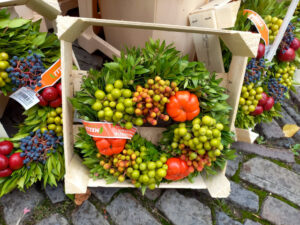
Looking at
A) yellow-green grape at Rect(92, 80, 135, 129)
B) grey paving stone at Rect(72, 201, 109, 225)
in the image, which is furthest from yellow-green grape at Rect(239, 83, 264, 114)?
grey paving stone at Rect(72, 201, 109, 225)

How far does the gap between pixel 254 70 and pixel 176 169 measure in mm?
952

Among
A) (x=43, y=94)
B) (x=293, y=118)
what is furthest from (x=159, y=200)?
(x=293, y=118)

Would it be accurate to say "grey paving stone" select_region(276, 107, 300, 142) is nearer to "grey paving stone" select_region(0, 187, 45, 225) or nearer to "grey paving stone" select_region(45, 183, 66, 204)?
"grey paving stone" select_region(45, 183, 66, 204)

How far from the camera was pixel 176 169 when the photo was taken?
1326 millimetres

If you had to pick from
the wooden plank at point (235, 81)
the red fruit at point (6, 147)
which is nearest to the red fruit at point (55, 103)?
the red fruit at point (6, 147)

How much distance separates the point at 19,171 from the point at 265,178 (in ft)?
5.86

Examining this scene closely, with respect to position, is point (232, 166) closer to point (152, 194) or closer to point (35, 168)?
point (152, 194)

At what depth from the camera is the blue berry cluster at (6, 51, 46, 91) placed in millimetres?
1362

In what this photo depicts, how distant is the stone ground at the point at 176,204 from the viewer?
58.2 inches

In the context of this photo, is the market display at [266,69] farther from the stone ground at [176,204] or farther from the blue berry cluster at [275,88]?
the stone ground at [176,204]

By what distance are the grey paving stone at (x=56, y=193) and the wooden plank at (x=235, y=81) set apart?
4.04ft

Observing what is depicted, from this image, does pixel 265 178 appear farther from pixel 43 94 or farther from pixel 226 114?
pixel 43 94

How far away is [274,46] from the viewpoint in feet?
5.67

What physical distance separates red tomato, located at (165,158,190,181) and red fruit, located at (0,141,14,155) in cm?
97
